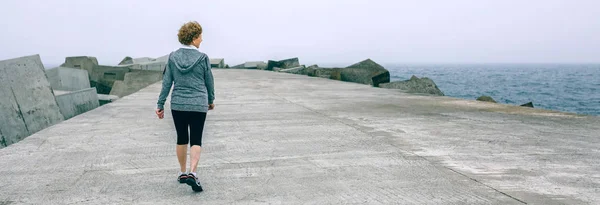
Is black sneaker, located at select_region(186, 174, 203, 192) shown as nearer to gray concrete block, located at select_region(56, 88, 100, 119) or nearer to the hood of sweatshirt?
the hood of sweatshirt

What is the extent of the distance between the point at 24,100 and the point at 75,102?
2432 millimetres

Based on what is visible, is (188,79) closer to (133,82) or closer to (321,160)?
(321,160)

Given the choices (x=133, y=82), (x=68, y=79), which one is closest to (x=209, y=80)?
(x=68, y=79)

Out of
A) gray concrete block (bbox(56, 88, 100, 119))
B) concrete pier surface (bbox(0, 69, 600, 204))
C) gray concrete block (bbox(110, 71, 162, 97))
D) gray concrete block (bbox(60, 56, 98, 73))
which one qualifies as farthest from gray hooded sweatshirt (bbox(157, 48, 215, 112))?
gray concrete block (bbox(60, 56, 98, 73))

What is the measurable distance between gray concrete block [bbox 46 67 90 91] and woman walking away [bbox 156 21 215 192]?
10.9 m

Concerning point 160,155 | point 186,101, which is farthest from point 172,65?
point 160,155

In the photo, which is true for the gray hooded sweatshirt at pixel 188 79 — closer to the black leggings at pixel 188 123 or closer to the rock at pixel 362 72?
the black leggings at pixel 188 123

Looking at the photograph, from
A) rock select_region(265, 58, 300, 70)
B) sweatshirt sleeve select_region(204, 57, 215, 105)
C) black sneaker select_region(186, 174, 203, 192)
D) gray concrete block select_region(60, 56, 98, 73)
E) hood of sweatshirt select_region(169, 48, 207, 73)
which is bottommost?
rock select_region(265, 58, 300, 70)

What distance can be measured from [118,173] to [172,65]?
48.4 inches

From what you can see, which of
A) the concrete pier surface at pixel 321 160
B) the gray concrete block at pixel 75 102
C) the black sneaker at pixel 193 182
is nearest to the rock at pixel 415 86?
the concrete pier surface at pixel 321 160

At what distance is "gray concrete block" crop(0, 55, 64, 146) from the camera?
7363 millimetres

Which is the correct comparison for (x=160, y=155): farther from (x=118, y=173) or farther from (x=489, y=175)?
(x=489, y=175)

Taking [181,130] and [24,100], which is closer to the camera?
[181,130]

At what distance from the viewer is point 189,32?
170 inches
